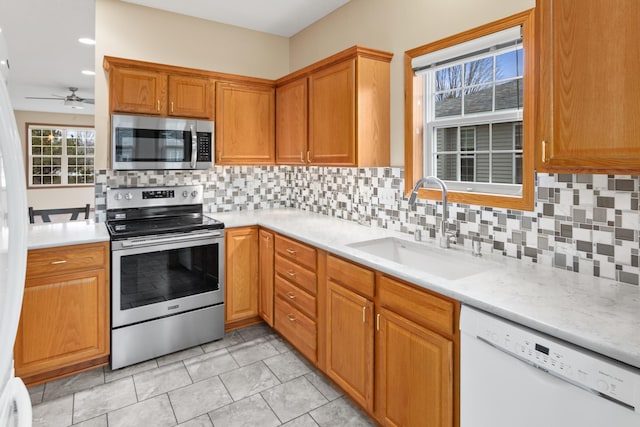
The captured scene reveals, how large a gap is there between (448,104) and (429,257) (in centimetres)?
97

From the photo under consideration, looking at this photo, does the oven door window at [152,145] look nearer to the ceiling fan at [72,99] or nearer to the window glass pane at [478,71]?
the window glass pane at [478,71]

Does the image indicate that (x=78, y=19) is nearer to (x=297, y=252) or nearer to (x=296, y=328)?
(x=297, y=252)

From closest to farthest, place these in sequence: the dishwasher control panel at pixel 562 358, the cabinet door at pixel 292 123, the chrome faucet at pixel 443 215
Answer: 1. the dishwasher control panel at pixel 562 358
2. the chrome faucet at pixel 443 215
3. the cabinet door at pixel 292 123

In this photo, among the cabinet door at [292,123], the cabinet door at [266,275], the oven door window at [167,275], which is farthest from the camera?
the cabinet door at [292,123]

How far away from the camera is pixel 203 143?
10.4ft

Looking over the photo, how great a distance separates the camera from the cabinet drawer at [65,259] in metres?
2.32

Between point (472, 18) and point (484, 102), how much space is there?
1.50 feet

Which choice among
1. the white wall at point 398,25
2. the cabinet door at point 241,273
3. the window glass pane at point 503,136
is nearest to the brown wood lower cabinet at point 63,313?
the cabinet door at point 241,273

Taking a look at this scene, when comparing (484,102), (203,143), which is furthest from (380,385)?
(203,143)

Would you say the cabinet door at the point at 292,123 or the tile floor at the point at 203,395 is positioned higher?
the cabinet door at the point at 292,123

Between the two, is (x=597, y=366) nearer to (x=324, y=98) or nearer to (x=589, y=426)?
(x=589, y=426)

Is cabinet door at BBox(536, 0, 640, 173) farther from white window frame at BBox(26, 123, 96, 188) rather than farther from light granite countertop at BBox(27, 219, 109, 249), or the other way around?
white window frame at BBox(26, 123, 96, 188)

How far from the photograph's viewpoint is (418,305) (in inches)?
66.0

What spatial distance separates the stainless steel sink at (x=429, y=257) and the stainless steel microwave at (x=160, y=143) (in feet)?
5.26
